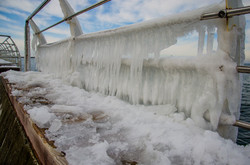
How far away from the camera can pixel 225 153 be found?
0.69m

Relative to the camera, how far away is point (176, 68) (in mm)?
1099

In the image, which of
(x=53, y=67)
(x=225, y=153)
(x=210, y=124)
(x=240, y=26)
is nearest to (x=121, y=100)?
(x=210, y=124)

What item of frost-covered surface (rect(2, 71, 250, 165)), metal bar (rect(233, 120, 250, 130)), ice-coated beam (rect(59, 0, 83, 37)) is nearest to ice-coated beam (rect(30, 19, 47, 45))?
ice-coated beam (rect(59, 0, 83, 37))

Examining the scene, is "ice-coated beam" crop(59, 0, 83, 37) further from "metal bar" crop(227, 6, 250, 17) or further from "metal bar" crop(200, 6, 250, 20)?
"metal bar" crop(227, 6, 250, 17)

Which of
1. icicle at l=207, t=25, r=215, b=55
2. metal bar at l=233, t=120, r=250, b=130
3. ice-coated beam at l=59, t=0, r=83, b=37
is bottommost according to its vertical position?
metal bar at l=233, t=120, r=250, b=130

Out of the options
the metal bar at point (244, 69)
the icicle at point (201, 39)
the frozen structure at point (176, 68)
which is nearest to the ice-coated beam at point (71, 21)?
the frozen structure at point (176, 68)

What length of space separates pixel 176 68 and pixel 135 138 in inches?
24.7

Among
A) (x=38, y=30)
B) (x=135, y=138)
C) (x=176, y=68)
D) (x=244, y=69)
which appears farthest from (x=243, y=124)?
(x=38, y=30)

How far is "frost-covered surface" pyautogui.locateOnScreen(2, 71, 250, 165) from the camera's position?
26.0 inches

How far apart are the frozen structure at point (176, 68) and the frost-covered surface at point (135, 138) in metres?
0.14

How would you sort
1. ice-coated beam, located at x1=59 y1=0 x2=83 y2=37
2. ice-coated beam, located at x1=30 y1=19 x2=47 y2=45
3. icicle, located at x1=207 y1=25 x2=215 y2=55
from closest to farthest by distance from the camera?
icicle, located at x1=207 y1=25 x2=215 y2=55, ice-coated beam, located at x1=59 y1=0 x2=83 y2=37, ice-coated beam, located at x1=30 y1=19 x2=47 y2=45

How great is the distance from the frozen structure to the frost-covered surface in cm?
14

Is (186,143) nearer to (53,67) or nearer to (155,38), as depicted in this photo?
(155,38)

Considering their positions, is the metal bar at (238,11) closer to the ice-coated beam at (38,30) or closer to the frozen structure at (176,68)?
the frozen structure at (176,68)
